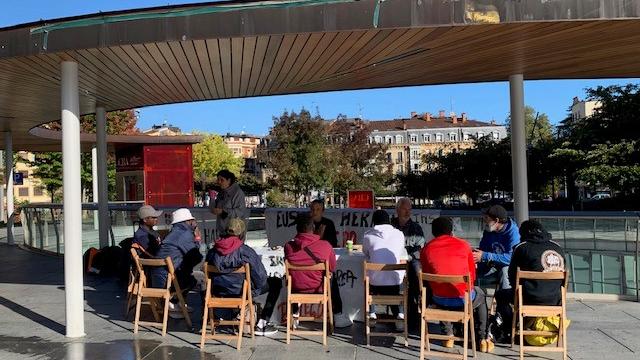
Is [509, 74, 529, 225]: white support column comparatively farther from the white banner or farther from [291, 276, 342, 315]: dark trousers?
[291, 276, 342, 315]: dark trousers

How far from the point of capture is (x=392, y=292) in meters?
6.43

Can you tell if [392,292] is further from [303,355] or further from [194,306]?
[194,306]

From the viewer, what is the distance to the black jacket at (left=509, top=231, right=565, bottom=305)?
18.0 ft

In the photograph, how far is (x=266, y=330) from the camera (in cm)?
650

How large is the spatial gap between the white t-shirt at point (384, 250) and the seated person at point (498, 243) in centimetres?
80

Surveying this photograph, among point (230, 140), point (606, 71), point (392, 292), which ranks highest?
point (230, 140)

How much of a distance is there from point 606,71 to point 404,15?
4.40 metres

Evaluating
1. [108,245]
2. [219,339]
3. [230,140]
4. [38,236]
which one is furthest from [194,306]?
[230,140]

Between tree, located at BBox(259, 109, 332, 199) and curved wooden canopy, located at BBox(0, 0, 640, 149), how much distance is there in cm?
3183

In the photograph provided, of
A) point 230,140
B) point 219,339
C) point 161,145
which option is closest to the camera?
point 219,339

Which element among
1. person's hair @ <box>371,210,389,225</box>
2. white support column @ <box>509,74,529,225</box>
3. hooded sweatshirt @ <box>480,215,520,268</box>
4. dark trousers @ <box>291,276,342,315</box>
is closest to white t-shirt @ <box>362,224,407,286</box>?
person's hair @ <box>371,210,389,225</box>

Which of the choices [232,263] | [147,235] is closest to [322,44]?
[232,263]

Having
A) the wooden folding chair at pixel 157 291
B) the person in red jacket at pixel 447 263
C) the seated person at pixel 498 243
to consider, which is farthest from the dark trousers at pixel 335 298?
the wooden folding chair at pixel 157 291

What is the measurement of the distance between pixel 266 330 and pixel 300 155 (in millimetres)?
35374
